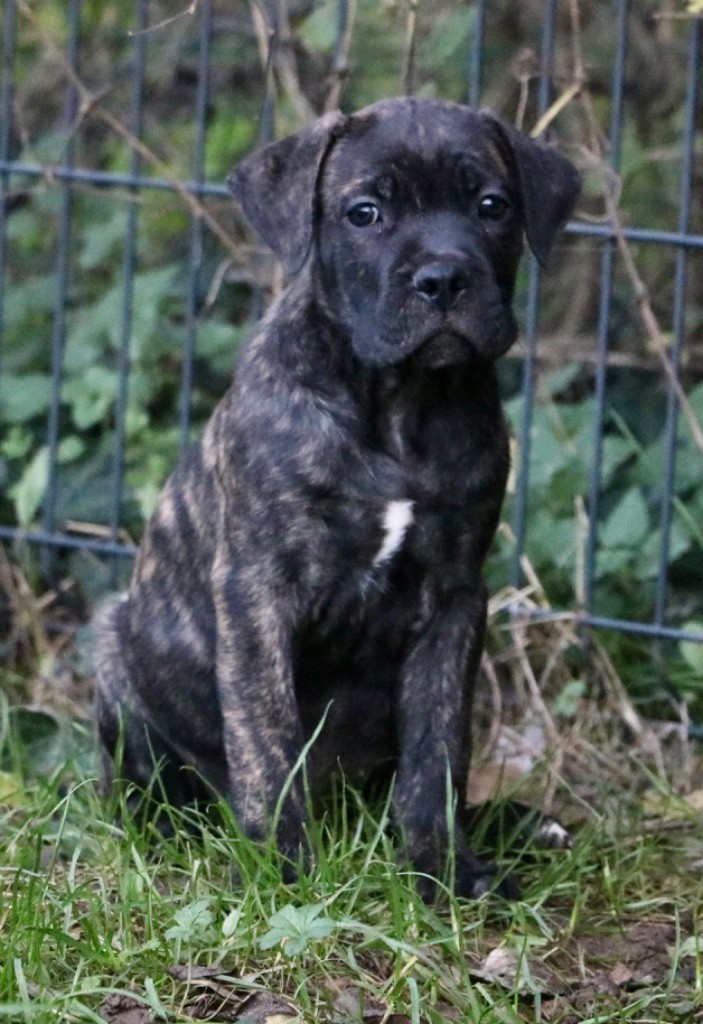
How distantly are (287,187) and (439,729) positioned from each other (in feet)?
4.17

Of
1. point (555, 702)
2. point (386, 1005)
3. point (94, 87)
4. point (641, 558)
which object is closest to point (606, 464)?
point (641, 558)

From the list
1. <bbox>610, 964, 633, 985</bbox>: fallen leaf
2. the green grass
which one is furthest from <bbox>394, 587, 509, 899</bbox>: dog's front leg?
<bbox>610, 964, 633, 985</bbox>: fallen leaf

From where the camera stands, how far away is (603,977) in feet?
11.6

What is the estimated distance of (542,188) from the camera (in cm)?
400

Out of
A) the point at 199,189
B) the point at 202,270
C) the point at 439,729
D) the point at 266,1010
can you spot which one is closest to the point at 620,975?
the point at 439,729

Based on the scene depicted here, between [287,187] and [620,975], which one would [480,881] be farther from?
[287,187]

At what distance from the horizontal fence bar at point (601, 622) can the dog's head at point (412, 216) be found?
1473 millimetres

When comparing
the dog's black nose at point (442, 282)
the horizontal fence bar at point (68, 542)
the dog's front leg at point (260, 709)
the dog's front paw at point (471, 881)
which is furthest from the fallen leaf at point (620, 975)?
the horizontal fence bar at point (68, 542)

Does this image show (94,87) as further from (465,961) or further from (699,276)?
(465,961)

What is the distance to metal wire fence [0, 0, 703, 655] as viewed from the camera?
16.8 feet

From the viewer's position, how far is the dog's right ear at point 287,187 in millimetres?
3848

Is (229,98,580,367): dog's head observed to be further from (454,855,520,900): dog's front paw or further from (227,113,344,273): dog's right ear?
(454,855,520,900): dog's front paw

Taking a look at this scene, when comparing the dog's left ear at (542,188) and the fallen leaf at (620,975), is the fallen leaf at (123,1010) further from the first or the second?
the dog's left ear at (542,188)

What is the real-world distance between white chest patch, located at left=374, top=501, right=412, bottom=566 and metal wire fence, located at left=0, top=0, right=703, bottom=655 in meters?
1.42
